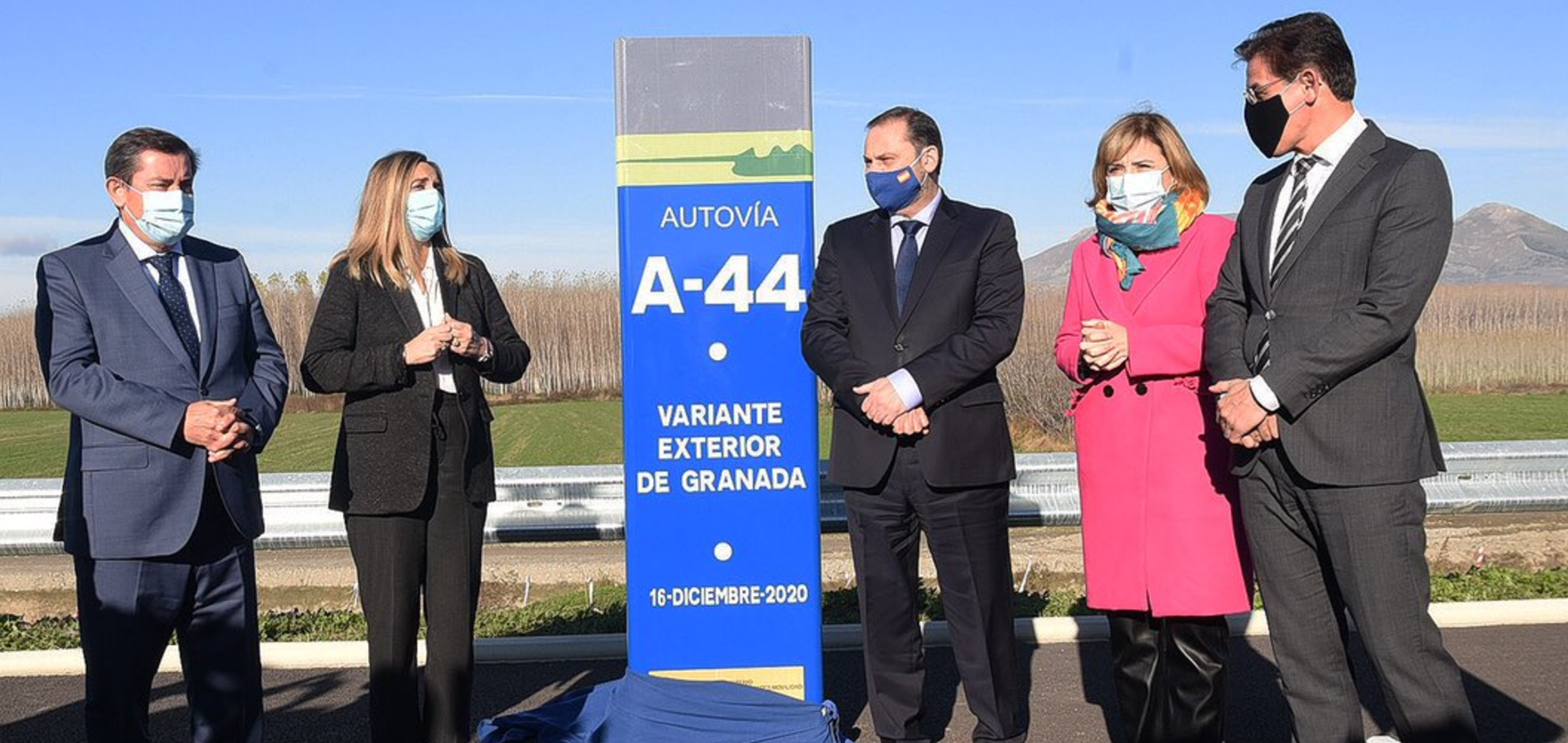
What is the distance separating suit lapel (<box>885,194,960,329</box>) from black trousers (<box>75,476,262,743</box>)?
2200 millimetres

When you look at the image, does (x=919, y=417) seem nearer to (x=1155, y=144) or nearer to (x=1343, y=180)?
(x=1155, y=144)

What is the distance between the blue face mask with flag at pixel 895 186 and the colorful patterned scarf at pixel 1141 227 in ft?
1.97

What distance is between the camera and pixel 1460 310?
1062 inches

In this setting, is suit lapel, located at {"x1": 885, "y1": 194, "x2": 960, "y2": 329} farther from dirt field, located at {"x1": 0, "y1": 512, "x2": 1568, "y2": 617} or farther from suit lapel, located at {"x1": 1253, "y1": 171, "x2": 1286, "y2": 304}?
dirt field, located at {"x1": 0, "y1": 512, "x2": 1568, "y2": 617}

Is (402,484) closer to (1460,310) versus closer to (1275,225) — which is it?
(1275,225)

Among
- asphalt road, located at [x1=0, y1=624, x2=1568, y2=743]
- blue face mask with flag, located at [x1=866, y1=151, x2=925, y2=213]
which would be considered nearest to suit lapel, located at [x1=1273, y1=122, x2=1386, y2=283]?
blue face mask with flag, located at [x1=866, y1=151, x2=925, y2=213]

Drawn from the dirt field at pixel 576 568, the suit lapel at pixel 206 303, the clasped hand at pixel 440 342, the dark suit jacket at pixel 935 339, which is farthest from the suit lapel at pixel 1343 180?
the dirt field at pixel 576 568

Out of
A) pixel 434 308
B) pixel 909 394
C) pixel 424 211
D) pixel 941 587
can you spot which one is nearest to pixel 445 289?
pixel 434 308

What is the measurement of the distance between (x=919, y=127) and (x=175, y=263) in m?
2.34

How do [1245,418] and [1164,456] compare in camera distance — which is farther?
[1164,456]

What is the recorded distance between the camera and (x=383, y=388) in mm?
4793

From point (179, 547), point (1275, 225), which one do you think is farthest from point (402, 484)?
point (1275, 225)

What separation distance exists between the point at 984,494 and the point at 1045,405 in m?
12.1

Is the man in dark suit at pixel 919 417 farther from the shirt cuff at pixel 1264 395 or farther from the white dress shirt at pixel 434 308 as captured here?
the white dress shirt at pixel 434 308
